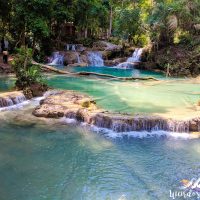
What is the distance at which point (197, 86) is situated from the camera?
75.8 feet

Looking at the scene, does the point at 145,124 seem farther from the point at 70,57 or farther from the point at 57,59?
the point at 57,59

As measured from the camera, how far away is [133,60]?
34750mm

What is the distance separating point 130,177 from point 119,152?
Result: 5.60ft

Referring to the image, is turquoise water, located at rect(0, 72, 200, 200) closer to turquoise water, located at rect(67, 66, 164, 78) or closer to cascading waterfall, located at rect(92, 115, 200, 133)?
cascading waterfall, located at rect(92, 115, 200, 133)

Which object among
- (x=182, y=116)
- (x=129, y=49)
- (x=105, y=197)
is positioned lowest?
(x=105, y=197)

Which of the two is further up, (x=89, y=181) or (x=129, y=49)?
(x=129, y=49)

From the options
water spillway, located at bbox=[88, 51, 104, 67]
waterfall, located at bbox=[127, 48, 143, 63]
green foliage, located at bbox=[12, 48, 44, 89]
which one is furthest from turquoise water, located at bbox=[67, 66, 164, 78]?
green foliage, located at bbox=[12, 48, 44, 89]

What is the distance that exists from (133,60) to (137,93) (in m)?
15.3

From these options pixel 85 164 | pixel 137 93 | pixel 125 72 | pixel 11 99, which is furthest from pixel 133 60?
pixel 85 164

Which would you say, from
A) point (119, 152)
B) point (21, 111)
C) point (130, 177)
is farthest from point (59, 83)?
point (130, 177)

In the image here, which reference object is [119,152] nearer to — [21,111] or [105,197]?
[105,197]

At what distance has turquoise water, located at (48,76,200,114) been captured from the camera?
16.6 m

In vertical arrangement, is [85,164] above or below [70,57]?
below

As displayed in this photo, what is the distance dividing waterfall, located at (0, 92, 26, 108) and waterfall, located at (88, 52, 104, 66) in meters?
18.8
